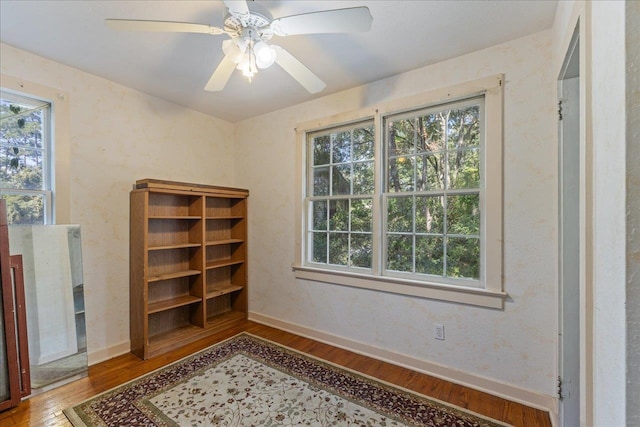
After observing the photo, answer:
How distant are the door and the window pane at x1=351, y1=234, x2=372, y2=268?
1.43 m

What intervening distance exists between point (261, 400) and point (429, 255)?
5.56 ft

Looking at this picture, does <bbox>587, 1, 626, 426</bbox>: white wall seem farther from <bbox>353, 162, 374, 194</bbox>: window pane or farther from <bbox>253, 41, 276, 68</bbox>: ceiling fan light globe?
<bbox>353, 162, 374, 194</bbox>: window pane

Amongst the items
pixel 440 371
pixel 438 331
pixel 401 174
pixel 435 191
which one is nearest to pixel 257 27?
pixel 401 174

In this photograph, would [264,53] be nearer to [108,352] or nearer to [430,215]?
[430,215]

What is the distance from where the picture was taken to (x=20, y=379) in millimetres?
1965

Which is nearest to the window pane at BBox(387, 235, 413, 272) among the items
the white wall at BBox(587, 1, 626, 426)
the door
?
the door

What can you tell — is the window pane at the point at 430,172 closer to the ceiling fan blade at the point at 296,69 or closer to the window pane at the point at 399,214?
the window pane at the point at 399,214

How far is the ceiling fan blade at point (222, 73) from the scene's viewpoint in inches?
66.4

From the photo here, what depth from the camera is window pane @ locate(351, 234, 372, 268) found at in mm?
2747

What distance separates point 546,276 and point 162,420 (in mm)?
2637

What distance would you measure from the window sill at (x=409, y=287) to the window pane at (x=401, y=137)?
114 cm

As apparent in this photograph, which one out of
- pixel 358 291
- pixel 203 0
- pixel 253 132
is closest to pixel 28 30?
pixel 203 0

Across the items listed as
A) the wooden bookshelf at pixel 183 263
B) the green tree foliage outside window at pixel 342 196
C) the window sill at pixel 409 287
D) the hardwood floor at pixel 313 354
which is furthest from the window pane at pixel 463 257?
the wooden bookshelf at pixel 183 263

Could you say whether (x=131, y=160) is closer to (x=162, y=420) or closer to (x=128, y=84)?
(x=128, y=84)
